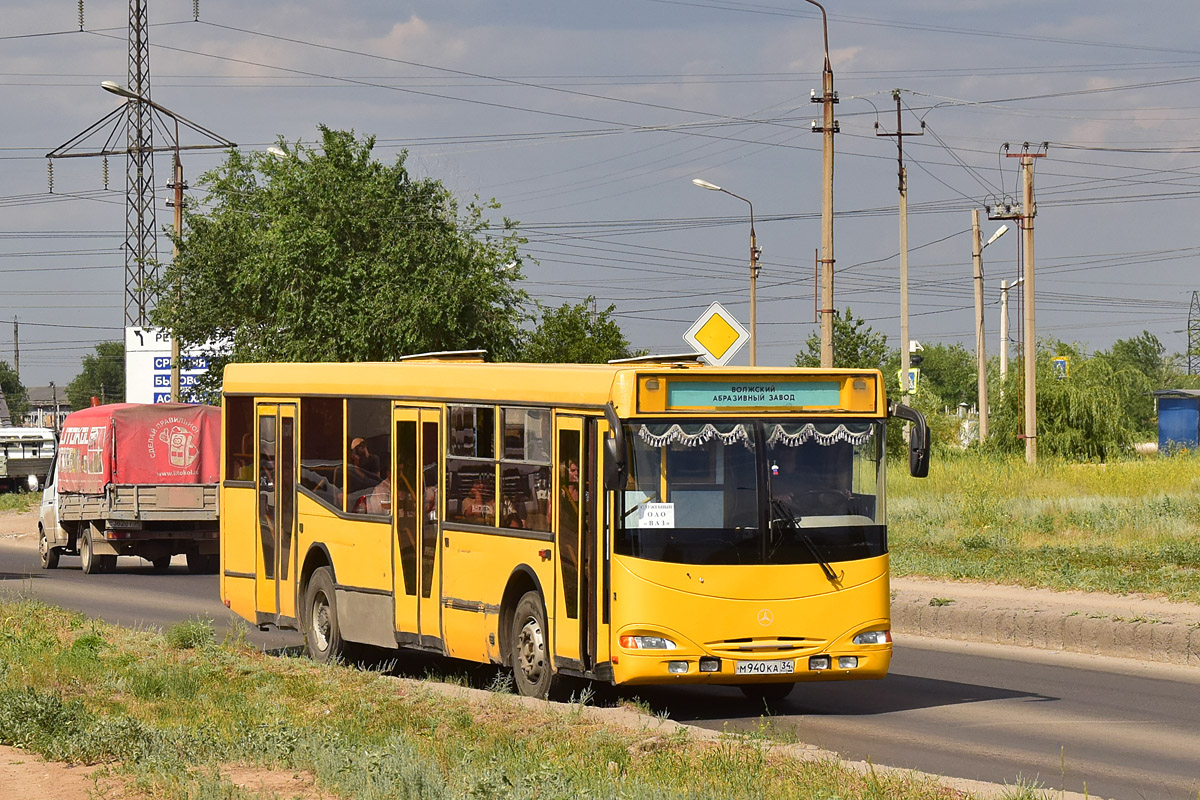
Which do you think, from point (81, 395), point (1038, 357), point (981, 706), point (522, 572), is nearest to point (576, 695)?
point (522, 572)

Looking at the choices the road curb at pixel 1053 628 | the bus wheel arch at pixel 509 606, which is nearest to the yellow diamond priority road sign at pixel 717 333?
the road curb at pixel 1053 628

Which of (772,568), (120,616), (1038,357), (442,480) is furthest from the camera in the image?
(1038,357)

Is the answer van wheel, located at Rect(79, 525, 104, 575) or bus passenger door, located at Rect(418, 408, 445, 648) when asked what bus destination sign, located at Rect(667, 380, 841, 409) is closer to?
bus passenger door, located at Rect(418, 408, 445, 648)

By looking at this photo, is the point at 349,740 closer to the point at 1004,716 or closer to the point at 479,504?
the point at 479,504

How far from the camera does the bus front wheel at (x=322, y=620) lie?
14.9 meters

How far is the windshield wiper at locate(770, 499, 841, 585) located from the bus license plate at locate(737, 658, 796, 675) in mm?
652

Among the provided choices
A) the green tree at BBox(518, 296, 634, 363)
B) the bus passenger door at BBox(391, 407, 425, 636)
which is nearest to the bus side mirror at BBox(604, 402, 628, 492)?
the bus passenger door at BBox(391, 407, 425, 636)

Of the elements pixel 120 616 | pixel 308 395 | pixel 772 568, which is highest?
pixel 308 395

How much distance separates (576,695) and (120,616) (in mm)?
9304

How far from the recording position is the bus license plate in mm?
11680

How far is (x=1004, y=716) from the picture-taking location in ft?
39.7

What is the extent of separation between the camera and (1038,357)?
51.9 m

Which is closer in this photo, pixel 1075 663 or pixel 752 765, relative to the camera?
pixel 752 765

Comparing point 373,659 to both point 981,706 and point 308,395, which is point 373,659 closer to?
point 308,395
